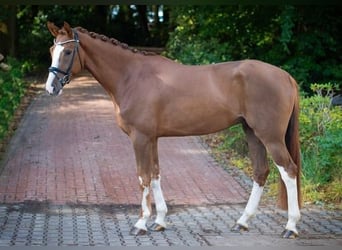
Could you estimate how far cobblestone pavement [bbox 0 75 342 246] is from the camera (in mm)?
5762

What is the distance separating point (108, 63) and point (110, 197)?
216 cm

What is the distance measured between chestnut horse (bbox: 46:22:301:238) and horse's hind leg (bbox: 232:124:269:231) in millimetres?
54

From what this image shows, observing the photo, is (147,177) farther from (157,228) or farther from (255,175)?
(255,175)

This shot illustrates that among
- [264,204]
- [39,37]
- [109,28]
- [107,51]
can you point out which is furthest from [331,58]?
[109,28]

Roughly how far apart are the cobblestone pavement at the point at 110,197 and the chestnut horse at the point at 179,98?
0.34 meters

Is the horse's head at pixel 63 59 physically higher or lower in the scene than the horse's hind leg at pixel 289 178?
higher

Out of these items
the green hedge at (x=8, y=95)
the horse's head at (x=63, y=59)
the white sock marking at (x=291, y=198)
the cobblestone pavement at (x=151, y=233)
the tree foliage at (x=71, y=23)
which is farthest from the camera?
the tree foliage at (x=71, y=23)

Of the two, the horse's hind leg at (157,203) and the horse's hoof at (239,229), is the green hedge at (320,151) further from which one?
the horse's hind leg at (157,203)

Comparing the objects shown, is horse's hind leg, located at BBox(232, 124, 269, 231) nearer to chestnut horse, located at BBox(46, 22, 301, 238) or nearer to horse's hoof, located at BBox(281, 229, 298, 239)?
chestnut horse, located at BBox(46, 22, 301, 238)

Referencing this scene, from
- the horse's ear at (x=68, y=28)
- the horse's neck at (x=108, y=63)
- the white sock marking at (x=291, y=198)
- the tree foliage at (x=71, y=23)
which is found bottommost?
the tree foliage at (x=71, y=23)

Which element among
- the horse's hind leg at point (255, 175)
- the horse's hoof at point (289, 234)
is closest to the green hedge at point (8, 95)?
the horse's hind leg at point (255, 175)

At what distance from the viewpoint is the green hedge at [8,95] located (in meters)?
10.8

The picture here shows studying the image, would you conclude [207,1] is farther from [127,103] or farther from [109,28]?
[109,28]

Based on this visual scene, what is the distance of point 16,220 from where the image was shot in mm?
6387
